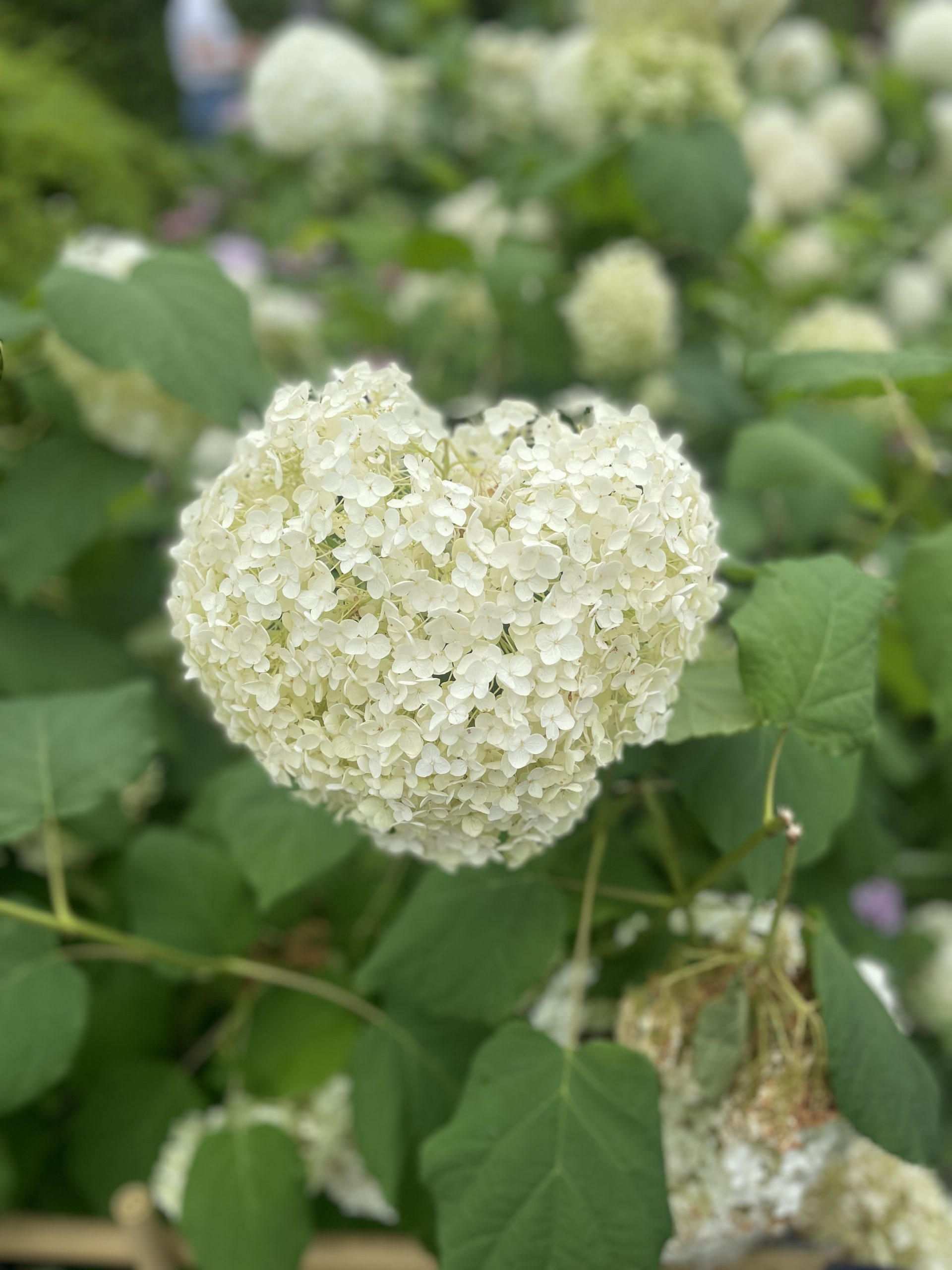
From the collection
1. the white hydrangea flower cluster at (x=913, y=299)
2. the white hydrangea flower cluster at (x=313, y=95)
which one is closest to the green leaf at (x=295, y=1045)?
the white hydrangea flower cluster at (x=313, y=95)

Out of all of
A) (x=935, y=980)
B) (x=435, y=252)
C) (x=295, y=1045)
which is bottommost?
(x=935, y=980)

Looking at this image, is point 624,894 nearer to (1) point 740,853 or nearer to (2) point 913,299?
(1) point 740,853

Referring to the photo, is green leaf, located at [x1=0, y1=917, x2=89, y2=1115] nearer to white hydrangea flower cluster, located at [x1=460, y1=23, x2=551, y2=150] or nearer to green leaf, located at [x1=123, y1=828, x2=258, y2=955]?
green leaf, located at [x1=123, y1=828, x2=258, y2=955]

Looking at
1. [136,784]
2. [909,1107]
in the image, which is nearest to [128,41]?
[136,784]

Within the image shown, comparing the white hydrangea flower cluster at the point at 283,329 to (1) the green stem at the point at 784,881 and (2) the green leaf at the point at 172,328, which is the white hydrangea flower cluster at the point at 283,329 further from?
(1) the green stem at the point at 784,881

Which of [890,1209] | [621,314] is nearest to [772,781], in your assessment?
[890,1209]

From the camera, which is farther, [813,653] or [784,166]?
[784,166]

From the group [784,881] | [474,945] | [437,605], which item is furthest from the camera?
[474,945]
